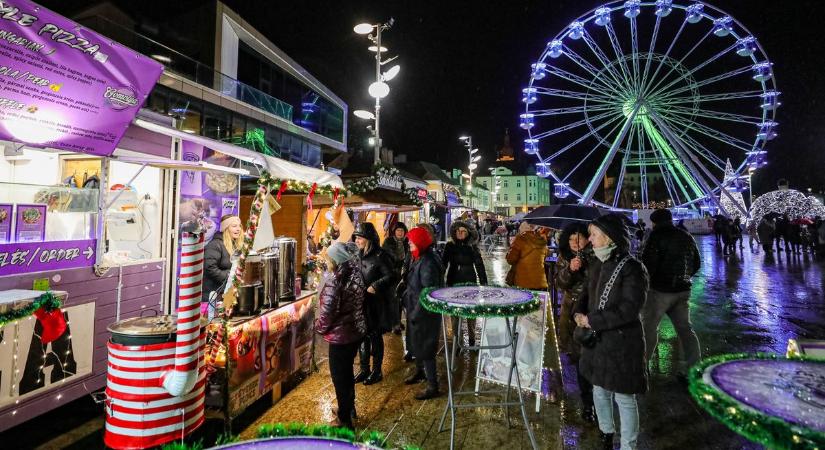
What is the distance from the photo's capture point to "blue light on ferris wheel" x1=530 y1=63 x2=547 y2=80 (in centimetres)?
1925

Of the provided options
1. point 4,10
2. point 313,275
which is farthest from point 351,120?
point 4,10

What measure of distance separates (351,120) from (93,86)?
3611 cm

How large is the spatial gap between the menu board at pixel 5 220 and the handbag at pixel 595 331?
5174 mm

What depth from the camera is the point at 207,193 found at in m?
7.95

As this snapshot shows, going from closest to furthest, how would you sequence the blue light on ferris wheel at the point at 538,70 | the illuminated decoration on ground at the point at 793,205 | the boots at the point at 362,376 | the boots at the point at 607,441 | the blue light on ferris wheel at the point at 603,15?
the boots at the point at 607,441, the boots at the point at 362,376, the blue light on ferris wheel at the point at 603,15, the blue light on ferris wheel at the point at 538,70, the illuminated decoration on ground at the point at 793,205

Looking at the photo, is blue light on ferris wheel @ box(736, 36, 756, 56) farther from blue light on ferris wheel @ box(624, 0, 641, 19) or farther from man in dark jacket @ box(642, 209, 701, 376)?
man in dark jacket @ box(642, 209, 701, 376)

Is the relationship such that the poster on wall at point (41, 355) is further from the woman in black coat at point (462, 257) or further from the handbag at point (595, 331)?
the handbag at point (595, 331)

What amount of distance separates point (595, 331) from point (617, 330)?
17cm

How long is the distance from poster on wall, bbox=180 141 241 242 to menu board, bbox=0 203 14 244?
292 cm

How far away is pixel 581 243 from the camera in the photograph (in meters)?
5.11

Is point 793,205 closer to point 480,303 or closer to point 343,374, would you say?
point 480,303

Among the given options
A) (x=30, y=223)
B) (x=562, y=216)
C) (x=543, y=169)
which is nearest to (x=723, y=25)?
(x=543, y=169)

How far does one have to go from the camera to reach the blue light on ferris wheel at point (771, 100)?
54.3 ft

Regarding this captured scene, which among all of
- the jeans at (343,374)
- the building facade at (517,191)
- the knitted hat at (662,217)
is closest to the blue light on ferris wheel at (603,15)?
the knitted hat at (662,217)
